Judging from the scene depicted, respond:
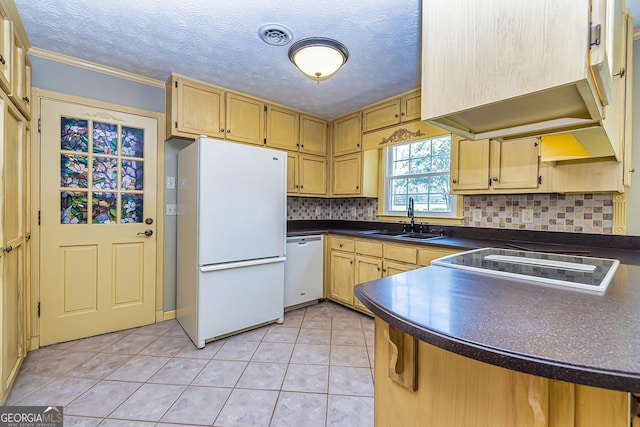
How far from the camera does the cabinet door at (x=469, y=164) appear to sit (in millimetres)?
2260

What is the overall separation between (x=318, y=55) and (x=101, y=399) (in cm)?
245

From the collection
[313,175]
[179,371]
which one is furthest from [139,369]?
[313,175]

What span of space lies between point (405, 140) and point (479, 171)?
0.77m

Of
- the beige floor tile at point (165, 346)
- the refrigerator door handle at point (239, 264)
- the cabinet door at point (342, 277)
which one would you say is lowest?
the beige floor tile at point (165, 346)

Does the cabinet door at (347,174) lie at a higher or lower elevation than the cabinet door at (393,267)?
higher

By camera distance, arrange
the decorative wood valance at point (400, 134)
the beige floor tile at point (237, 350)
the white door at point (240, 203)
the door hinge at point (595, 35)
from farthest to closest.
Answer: the decorative wood valance at point (400, 134) → the white door at point (240, 203) → the beige floor tile at point (237, 350) → the door hinge at point (595, 35)

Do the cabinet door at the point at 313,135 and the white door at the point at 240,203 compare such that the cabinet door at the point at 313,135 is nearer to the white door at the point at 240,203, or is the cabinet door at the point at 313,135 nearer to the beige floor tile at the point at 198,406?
the white door at the point at 240,203

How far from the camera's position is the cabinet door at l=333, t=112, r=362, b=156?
3289 millimetres

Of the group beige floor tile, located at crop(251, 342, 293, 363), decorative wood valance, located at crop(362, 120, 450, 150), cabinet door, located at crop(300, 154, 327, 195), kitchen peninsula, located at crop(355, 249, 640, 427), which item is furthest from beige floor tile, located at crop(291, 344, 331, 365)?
decorative wood valance, located at crop(362, 120, 450, 150)

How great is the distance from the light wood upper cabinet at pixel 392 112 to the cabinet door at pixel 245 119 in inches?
45.0

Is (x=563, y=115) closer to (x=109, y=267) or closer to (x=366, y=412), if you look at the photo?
(x=366, y=412)

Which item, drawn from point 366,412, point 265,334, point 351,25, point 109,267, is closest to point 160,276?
point 109,267

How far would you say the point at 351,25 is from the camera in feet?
5.92

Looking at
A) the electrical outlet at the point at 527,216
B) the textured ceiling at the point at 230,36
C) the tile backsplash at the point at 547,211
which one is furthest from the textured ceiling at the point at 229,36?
the electrical outlet at the point at 527,216
